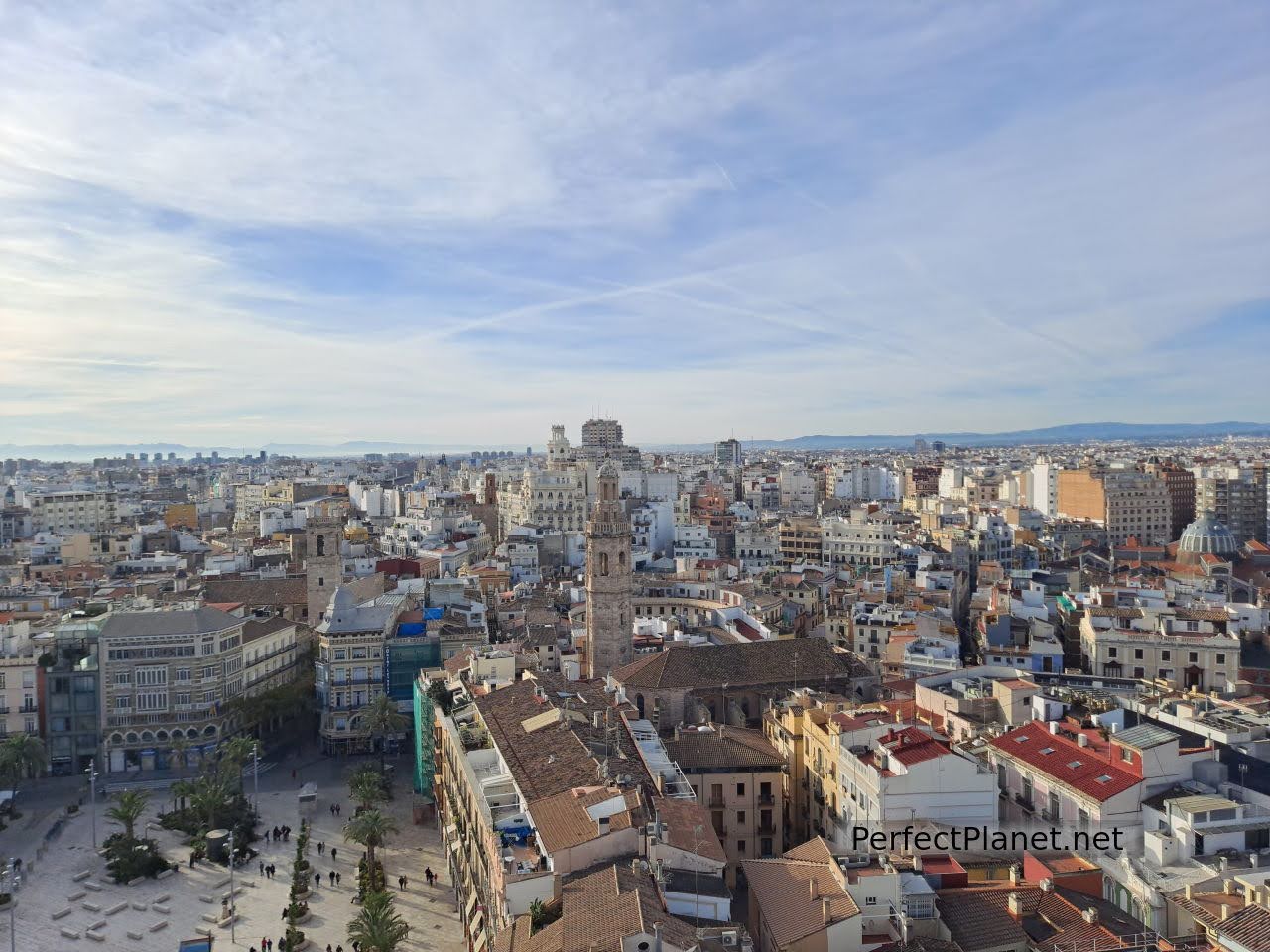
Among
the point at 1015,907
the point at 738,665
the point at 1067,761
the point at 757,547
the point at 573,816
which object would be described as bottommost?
the point at 1015,907

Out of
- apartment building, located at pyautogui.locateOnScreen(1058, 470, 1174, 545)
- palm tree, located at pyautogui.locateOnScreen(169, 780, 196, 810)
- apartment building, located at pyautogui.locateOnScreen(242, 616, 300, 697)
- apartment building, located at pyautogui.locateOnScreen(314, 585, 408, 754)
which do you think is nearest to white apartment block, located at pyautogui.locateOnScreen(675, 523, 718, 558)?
apartment building, located at pyautogui.locateOnScreen(242, 616, 300, 697)

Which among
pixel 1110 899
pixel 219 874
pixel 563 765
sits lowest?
pixel 219 874

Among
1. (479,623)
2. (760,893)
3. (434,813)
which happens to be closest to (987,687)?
(760,893)

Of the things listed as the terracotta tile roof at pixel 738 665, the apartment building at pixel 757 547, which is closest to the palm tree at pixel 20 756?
the terracotta tile roof at pixel 738 665

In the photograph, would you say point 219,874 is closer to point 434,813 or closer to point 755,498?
point 434,813

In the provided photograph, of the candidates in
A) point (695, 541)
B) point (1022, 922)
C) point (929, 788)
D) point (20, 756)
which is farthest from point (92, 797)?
point (695, 541)

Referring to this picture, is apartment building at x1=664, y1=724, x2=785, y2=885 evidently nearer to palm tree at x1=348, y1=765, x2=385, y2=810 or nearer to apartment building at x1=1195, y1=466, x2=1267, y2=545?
palm tree at x1=348, y1=765, x2=385, y2=810

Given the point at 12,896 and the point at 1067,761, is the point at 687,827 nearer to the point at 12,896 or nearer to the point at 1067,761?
the point at 1067,761
